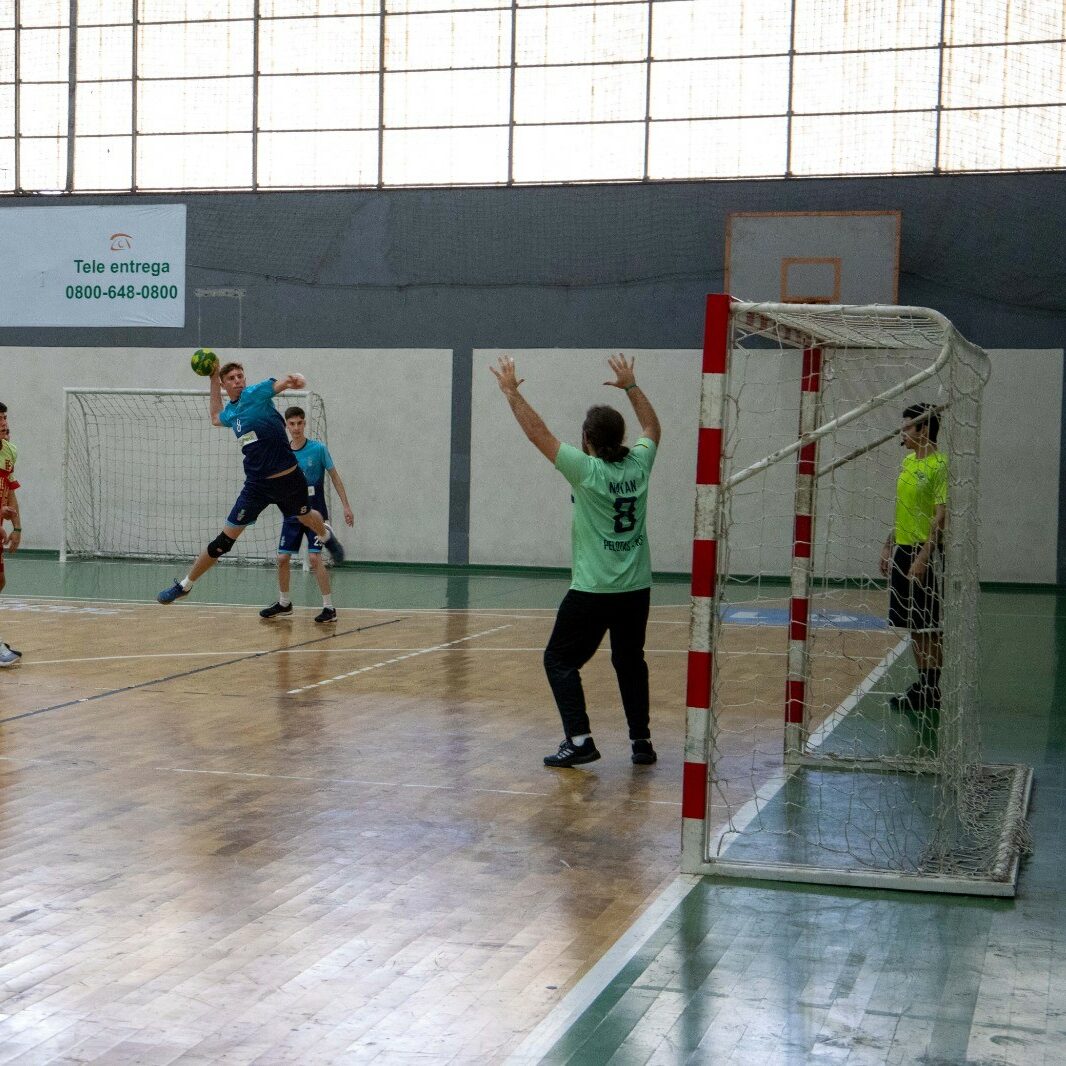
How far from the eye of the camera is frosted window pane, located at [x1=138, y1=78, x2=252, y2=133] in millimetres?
21734

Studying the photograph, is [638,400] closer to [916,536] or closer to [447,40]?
[916,536]

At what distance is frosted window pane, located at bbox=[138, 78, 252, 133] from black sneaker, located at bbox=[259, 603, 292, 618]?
1040 cm

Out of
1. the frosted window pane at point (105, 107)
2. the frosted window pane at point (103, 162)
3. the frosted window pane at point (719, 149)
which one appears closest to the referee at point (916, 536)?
the frosted window pane at point (719, 149)

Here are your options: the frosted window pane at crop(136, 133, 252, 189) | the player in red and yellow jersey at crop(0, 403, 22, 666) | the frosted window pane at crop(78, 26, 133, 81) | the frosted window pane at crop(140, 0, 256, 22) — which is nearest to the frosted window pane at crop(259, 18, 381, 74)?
the frosted window pane at crop(140, 0, 256, 22)

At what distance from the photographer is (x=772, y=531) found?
19938mm

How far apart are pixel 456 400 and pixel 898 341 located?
1412 centimetres

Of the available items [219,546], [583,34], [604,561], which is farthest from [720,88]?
[604,561]

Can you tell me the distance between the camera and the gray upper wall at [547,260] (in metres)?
19.2

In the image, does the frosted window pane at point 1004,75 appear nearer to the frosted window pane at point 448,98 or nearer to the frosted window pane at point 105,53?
the frosted window pane at point 448,98

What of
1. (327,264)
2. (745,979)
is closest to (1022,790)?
(745,979)

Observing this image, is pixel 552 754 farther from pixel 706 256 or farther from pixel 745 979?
pixel 706 256

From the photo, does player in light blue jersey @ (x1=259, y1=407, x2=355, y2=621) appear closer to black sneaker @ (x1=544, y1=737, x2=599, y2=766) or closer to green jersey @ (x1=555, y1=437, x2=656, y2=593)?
black sneaker @ (x1=544, y1=737, x2=599, y2=766)

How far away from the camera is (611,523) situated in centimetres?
711

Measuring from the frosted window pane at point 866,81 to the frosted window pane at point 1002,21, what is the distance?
497 millimetres
